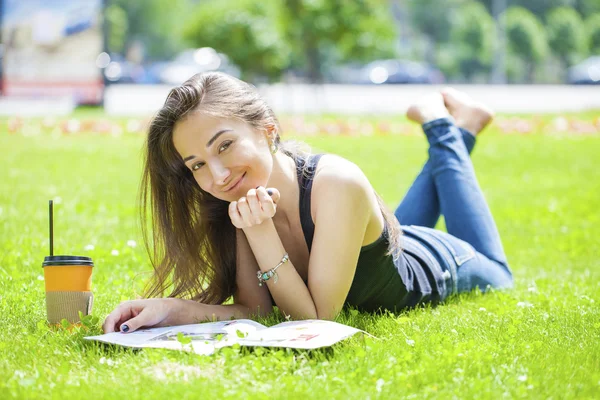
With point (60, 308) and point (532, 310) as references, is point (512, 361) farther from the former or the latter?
point (60, 308)

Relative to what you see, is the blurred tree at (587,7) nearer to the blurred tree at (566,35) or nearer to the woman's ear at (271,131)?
the blurred tree at (566,35)

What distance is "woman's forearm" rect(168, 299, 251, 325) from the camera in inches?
145

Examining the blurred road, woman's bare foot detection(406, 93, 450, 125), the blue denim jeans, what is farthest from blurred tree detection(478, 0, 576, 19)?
the blue denim jeans

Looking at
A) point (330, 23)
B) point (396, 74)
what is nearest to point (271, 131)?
point (330, 23)

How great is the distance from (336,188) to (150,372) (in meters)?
1.06

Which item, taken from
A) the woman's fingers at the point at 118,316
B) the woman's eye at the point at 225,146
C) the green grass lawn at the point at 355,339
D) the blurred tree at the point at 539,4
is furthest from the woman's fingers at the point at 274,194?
the blurred tree at the point at 539,4

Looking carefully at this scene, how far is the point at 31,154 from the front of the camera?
10945 millimetres

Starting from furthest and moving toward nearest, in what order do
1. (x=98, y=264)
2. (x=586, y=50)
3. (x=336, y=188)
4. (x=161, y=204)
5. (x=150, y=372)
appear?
(x=586, y=50)
(x=98, y=264)
(x=161, y=204)
(x=336, y=188)
(x=150, y=372)

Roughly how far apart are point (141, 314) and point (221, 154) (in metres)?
0.72

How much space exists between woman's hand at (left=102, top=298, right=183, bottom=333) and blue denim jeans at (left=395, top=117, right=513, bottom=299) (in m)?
1.46

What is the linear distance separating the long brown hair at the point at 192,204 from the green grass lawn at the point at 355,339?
13.2 inches

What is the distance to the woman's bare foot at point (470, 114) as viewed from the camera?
5.29 meters

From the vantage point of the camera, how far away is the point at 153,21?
235 ft

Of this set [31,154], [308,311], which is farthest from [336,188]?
[31,154]
